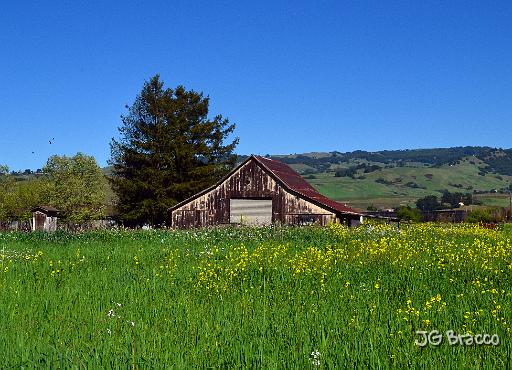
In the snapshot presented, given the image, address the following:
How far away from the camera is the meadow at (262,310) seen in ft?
21.3

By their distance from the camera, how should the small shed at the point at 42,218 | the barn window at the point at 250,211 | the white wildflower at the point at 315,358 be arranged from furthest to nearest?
the small shed at the point at 42,218 → the barn window at the point at 250,211 → the white wildflower at the point at 315,358

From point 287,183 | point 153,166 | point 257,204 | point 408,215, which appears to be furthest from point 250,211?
point 408,215

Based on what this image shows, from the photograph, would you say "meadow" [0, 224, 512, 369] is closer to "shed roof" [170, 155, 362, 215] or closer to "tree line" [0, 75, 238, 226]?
"shed roof" [170, 155, 362, 215]

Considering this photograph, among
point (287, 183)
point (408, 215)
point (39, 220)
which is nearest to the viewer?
point (287, 183)

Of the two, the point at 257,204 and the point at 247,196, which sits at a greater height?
the point at 247,196

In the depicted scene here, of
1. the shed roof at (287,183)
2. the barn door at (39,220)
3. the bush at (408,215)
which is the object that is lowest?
the bush at (408,215)

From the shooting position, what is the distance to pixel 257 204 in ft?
150

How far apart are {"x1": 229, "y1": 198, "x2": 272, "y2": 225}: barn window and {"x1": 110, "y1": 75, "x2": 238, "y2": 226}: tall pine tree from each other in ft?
33.9

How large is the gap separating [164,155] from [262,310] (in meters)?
47.7

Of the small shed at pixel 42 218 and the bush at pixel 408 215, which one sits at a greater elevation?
the small shed at pixel 42 218

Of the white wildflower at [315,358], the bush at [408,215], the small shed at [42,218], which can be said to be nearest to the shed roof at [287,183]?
the small shed at [42,218]

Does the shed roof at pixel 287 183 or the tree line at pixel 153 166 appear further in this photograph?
the tree line at pixel 153 166

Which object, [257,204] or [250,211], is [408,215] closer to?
[257,204]

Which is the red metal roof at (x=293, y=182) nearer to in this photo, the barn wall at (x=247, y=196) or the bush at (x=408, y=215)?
the barn wall at (x=247, y=196)
